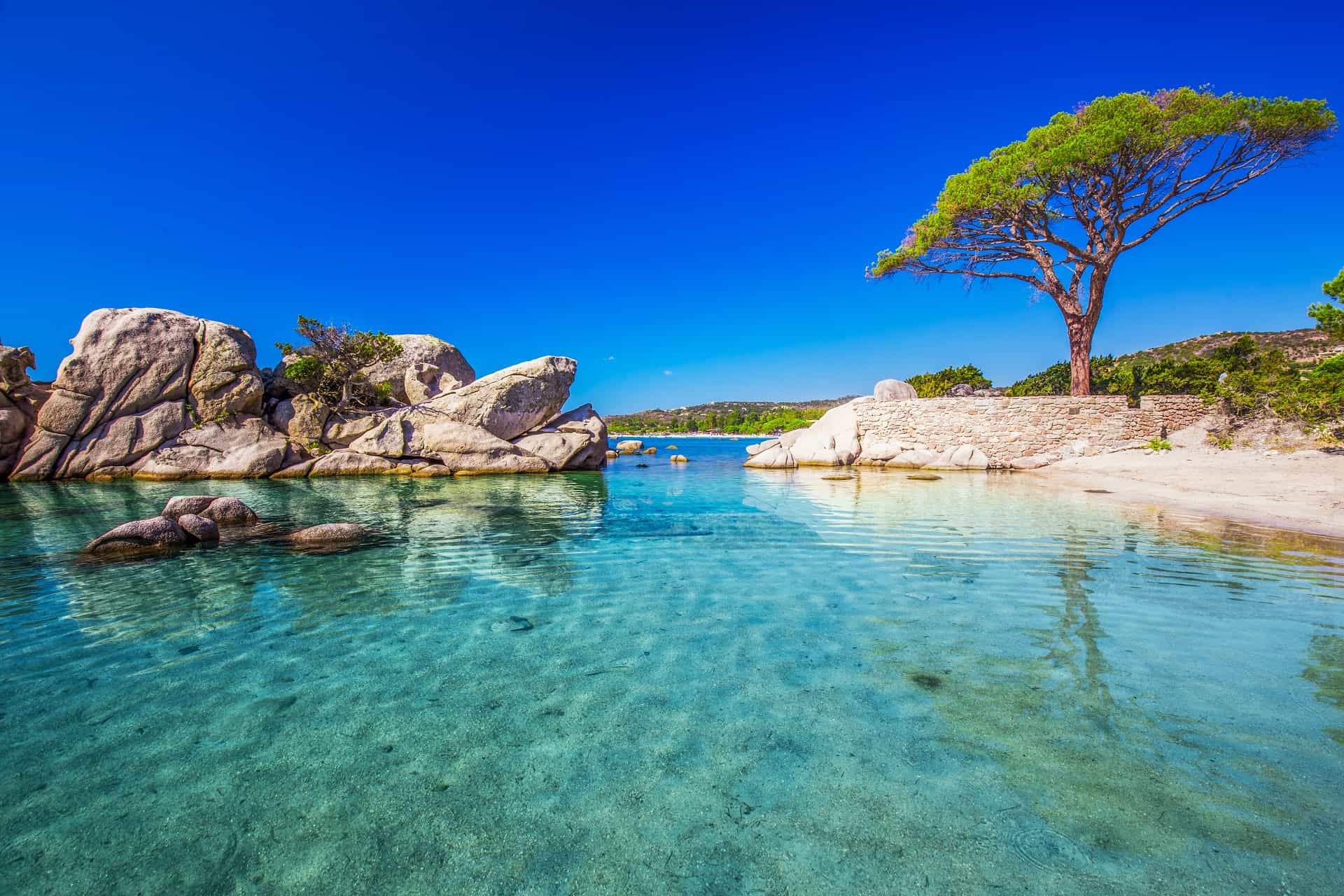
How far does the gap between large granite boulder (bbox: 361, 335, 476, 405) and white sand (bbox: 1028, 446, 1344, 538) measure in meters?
27.0

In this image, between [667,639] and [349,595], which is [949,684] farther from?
[349,595]

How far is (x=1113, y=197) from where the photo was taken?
20.4 metres

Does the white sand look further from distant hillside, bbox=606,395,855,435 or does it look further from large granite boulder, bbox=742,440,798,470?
distant hillside, bbox=606,395,855,435

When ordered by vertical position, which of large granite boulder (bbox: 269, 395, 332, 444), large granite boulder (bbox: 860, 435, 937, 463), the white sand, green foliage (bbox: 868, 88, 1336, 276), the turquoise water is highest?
green foliage (bbox: 868, 88, 1336, 276)

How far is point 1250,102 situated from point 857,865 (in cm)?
2942

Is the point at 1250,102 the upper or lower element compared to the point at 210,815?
upper

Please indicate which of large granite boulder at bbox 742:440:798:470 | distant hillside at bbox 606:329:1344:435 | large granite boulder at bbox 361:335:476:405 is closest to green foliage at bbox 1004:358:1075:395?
distant hillside at bbox 606:329:1344:435

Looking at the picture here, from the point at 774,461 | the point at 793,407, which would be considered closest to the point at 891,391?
the point at 774,461

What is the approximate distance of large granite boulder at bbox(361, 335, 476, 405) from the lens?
2573cm

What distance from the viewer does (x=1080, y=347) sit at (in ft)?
72.4

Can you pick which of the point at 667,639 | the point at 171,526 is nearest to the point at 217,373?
the point at 171,526

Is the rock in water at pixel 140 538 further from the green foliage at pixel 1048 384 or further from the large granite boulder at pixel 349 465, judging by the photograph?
the green foliage at pixel 1048 384

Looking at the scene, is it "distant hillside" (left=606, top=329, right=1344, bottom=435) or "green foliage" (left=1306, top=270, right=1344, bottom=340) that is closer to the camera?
"green foliage" (left=1306, top=270, right=1344, bottom=340)

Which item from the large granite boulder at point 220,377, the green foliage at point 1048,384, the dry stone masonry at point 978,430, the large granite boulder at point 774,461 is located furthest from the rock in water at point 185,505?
the green foliage at point 1048,384
